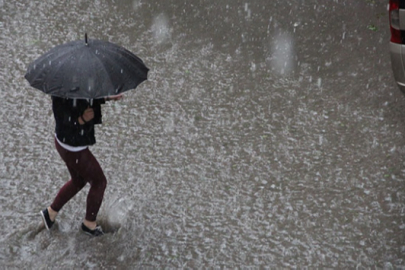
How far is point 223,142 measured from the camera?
6.11 meters

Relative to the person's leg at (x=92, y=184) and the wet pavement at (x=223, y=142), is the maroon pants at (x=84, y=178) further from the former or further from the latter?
the wet pavement at (x=223, y=142)

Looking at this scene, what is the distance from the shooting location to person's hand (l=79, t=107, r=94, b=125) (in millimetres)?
4316

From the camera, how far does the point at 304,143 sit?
610 cm

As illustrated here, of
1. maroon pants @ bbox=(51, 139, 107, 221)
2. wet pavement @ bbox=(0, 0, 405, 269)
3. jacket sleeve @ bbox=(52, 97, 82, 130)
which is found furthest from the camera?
wet pavement @ bbox=(0, 0, 405, 269)

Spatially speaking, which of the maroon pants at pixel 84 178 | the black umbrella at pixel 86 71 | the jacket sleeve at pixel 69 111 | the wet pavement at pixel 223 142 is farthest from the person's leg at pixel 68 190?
the black umbrella at pixel 86 71

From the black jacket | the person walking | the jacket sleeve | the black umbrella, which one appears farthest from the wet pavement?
the black umbrella

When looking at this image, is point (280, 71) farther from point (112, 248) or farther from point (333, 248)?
point (112, 248)

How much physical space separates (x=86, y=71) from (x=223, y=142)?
230cm

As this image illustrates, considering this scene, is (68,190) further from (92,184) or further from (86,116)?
(86,116)

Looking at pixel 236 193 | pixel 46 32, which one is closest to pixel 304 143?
pixel 236 193

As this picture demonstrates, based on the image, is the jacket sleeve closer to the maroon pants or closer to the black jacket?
the black jacket

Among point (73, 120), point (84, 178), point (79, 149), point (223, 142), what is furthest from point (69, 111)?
point (223, 142)

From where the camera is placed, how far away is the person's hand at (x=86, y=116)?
4316 millimetres

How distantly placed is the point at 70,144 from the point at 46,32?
13.4 ft
